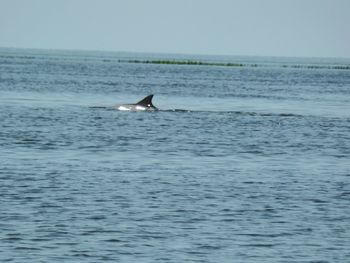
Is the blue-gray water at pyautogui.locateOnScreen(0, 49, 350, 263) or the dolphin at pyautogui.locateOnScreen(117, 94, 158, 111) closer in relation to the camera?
the blue-gray water at pyautogui.locateOnScreen(0, 49, 350, 263)

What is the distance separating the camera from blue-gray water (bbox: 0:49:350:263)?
21359 millimetres

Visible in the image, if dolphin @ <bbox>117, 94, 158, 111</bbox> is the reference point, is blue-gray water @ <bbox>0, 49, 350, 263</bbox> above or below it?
above

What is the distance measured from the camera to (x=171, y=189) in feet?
92.7

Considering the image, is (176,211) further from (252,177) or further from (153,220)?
(252,177)

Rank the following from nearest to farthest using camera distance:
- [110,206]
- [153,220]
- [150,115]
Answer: [153,220]
[110,206]
[150,115]

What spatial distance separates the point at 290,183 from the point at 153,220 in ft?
24.2

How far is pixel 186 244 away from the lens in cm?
2159

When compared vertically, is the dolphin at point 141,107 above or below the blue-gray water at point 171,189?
below

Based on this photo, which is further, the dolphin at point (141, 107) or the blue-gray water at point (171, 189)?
the dolphin at point (141, 107)

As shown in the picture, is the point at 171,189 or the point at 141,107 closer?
the point at 171,189

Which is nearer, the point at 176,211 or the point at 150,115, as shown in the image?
the point at 176,211

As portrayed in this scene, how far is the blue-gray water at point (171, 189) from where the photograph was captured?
21.4m

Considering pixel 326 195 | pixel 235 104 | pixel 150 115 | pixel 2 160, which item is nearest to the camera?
pixel 326 195

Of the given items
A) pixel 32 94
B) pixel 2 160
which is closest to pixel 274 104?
pixel 32 94
